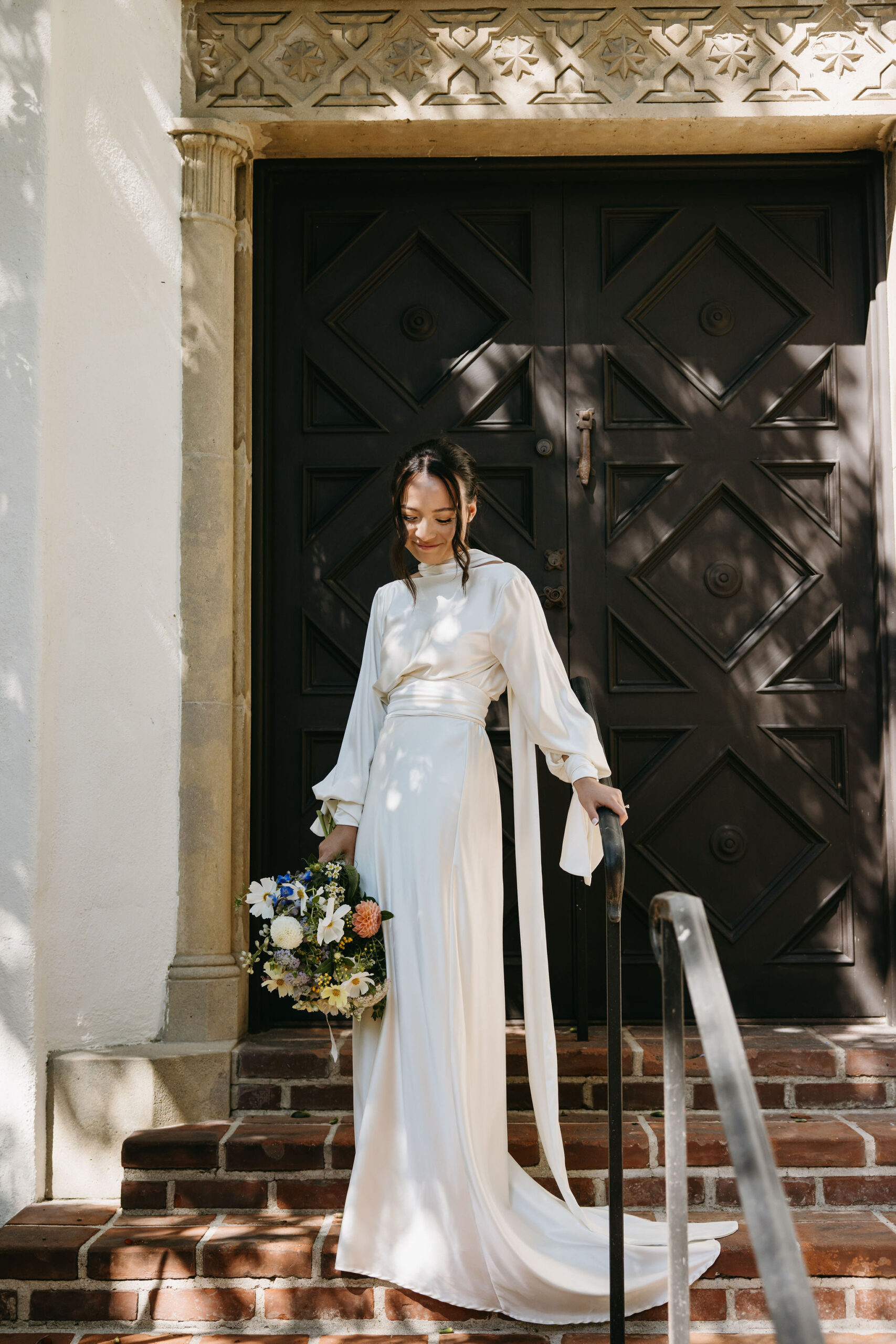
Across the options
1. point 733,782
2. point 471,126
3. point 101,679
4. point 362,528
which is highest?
point 471,126

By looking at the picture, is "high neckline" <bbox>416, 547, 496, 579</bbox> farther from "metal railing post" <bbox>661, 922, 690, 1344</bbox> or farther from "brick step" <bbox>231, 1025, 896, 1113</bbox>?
"brick step" <bbox>231, 1025, 896, 1113</bbox>

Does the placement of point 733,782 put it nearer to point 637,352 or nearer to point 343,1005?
point 637,352

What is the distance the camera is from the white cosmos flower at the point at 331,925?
295 centimetres

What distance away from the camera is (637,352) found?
454cm

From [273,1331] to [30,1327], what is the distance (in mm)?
685

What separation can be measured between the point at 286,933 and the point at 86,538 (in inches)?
68.7

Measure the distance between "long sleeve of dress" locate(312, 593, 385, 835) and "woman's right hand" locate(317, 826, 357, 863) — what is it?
0.02m

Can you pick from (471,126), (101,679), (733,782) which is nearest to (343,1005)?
(101,679)

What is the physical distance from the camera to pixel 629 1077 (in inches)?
152

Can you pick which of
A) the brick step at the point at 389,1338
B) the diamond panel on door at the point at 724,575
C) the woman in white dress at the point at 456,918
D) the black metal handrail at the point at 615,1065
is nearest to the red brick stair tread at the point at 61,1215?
the brick step at the point at 389,1338

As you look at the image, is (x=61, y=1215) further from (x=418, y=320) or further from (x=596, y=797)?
(x=418, y=320)

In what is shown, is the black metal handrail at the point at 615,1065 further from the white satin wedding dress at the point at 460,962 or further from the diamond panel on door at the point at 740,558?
the diamond panel on door at the point at 740,558

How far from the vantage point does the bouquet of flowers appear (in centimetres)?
294

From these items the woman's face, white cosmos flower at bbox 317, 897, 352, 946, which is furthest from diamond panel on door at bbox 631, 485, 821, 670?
white cosmos flower at bbox 317, 897, 352, 946
